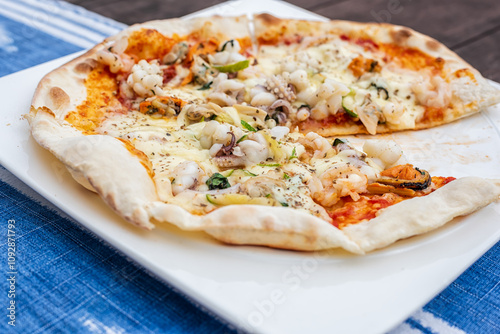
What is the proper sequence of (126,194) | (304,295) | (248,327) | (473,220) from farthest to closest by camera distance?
(473,220)
(126,194)
(304,295)
(248,327)

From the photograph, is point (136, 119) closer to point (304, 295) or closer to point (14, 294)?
point (14, 294)

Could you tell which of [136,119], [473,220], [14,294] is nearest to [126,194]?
[14,294]

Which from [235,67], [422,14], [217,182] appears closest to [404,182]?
[217,182]

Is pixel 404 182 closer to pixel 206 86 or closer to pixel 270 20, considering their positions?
pixel 206 86

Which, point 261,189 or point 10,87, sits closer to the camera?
point 261,189

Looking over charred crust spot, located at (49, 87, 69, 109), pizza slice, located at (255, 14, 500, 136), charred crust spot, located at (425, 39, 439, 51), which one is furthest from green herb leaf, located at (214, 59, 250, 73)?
charred crust spot, located at (425, 39, 439, 51)

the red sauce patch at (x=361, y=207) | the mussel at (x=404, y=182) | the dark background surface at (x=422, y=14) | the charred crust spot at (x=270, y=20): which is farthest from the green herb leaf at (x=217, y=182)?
the dark background surface at (x=422, y=14)
